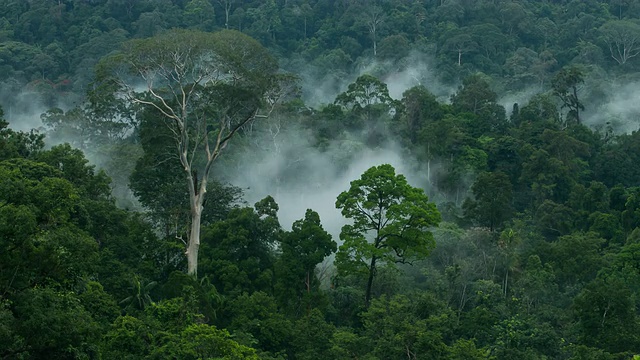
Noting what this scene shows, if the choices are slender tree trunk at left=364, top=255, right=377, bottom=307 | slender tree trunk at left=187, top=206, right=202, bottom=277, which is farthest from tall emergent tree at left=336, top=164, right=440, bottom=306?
slender tree trunk at left=187, top=206, right=202, bottom=277

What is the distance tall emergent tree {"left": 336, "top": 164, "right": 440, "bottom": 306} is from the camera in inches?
1302

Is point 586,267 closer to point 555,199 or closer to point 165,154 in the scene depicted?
point 555,199

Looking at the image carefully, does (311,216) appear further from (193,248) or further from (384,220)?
(193,248)

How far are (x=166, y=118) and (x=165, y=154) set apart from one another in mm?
1254

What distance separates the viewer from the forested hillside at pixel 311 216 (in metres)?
23.7

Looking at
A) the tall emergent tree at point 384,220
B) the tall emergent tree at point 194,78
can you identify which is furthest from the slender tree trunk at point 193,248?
the tall emergent tree at point 384,220

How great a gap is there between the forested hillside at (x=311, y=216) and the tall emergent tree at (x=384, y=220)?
8cm

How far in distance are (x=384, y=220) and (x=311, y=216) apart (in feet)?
7.76

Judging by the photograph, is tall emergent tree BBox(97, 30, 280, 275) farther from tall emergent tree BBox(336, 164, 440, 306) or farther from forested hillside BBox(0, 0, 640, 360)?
tall emergent tree BBox(336, 164, 440, 306)

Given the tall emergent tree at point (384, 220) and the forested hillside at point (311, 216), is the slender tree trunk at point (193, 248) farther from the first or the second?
the tall emergent tree at point (384, 220)

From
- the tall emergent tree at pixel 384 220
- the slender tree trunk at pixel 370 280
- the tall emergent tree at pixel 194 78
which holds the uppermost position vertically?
the tall emergent tree at pixel 194 78

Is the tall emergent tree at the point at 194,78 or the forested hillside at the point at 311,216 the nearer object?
the forested hillside at the point at 311,216

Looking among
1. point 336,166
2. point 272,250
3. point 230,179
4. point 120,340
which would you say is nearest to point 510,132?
point 336,166

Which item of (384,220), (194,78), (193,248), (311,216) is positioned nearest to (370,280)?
(384,220)
